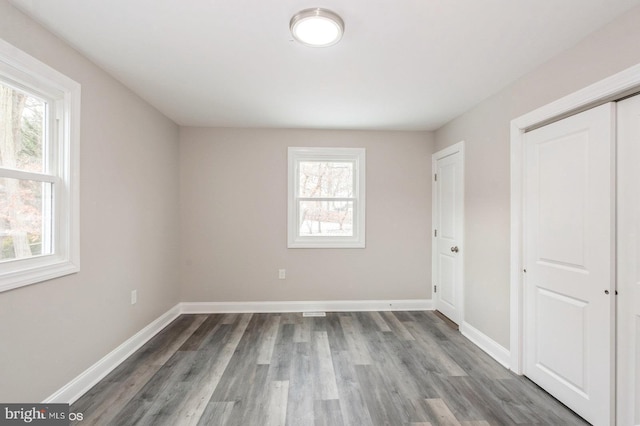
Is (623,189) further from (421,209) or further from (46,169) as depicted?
(46,169)

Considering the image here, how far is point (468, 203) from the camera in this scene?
10.1 ft

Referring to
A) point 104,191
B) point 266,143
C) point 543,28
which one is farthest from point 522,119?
point 104,191

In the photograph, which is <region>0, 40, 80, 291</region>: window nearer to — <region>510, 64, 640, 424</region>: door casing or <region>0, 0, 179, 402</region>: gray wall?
<region>0, 0, 179, 402</region>: gray wall

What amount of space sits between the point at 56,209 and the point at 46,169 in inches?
10.8

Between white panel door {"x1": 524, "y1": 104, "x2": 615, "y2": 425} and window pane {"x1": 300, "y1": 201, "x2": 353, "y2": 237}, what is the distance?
6.92 ft

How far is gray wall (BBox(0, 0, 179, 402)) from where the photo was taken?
1.64 metres

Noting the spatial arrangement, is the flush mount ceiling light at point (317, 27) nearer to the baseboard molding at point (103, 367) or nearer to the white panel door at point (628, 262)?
the white panel door at point (628, 262)

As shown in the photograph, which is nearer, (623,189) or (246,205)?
(623,189)

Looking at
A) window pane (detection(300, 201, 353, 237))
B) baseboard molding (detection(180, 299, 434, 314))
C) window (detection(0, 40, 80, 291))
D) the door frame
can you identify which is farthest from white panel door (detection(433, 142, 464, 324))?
window (detection(0, 40, 80, 291))

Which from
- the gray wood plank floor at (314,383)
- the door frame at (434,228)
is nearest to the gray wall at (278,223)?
the door frame at (434,228)

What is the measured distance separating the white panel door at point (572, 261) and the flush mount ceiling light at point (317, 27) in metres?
1.72

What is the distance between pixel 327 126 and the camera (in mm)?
3725

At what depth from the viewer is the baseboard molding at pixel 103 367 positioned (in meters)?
1.91

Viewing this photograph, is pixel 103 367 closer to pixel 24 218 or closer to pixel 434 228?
pixel 24 218
